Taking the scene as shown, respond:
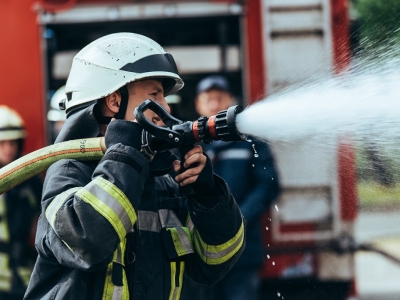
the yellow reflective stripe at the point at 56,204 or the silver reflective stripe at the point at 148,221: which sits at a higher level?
the yellow reflective stripe at the point at 56,204

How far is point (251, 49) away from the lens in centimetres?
598

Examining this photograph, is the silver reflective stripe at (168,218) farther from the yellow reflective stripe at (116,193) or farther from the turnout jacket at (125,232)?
the yellow reflective stripe at (116,193)

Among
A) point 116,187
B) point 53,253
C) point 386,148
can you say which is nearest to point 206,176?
point 116,187

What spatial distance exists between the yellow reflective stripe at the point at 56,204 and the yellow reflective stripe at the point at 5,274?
10.1 ft

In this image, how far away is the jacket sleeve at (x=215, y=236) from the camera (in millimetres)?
2760

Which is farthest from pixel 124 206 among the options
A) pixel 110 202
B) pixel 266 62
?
pixel 266 62

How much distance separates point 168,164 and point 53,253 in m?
0.47

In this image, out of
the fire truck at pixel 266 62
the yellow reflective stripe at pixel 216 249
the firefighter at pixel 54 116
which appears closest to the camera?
the yellow reflective stripe at pixel 216 249

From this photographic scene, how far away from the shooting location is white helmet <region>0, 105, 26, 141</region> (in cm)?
560

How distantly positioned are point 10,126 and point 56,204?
3194 mm

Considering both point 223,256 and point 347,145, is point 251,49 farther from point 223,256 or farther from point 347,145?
point 223,256

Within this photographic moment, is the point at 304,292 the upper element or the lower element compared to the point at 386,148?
lower

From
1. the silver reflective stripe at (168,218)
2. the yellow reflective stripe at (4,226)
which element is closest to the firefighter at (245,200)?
the yellow reflective stripe at (4,226)

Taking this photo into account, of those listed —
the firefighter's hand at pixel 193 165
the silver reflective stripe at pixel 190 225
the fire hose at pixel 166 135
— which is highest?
the fire hose at pixel 166 135
